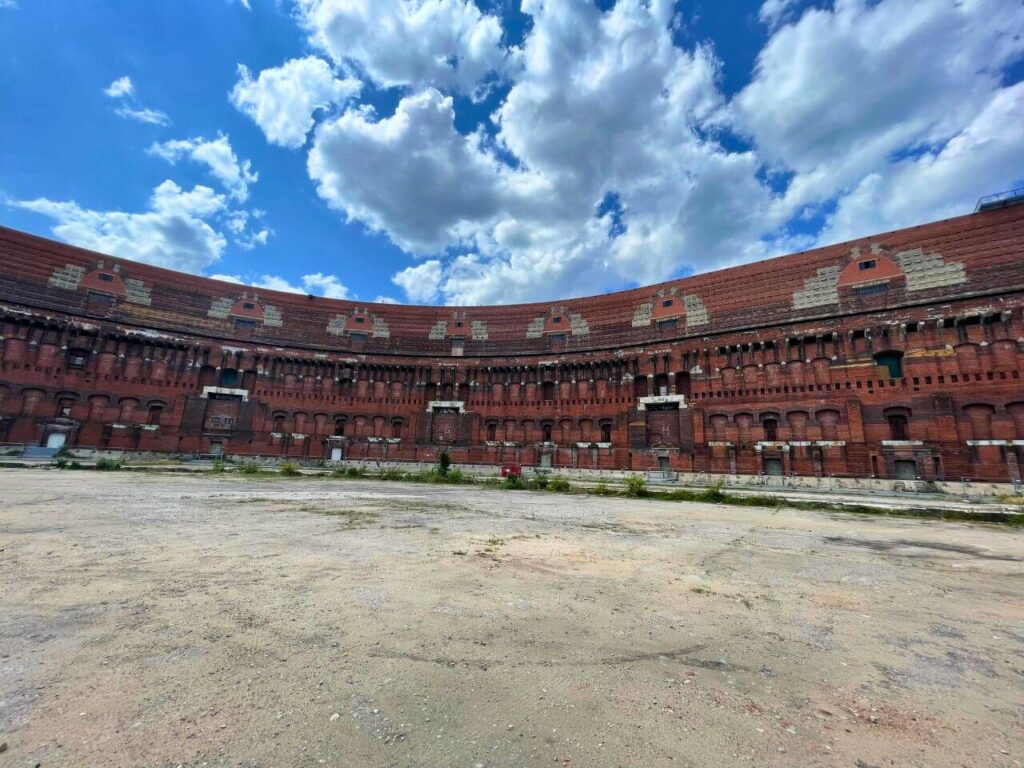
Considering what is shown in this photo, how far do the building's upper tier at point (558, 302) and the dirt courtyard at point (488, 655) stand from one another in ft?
104

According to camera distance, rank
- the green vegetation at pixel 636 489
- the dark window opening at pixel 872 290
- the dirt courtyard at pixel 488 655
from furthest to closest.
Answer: the dark window opening at pixel 872 290 → the green vegetation at pixel 636 489 → the dirt courtyard at pixel 488 655

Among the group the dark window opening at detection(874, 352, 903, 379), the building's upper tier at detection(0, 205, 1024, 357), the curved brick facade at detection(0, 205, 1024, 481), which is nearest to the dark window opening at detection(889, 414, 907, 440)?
the curved brick facade at detection(0, 205, 1024, 481)

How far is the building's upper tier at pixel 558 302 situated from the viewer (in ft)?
97.0

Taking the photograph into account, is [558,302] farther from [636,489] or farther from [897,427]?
[897,427]

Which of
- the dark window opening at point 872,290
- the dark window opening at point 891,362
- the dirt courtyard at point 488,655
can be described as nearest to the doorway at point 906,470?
the dark window opening at point 891,362

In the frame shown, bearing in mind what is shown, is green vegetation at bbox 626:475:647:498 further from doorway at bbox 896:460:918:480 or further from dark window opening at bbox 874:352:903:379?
dark window opening at bbox 874:352:903:379

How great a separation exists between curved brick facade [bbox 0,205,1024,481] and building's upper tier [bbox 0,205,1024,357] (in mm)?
156

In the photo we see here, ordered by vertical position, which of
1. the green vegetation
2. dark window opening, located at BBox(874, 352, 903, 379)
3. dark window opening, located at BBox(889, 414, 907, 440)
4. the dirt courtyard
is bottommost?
the dirt courtyard

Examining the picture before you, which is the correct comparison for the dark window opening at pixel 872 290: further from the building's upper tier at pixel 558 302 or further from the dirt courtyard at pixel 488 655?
the dirt courtyard at pixel 488 655

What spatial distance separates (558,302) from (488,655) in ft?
146

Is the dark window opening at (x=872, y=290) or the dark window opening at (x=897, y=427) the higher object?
the dark window opening at (x=872, y=290)

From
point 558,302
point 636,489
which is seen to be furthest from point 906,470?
point 558,302

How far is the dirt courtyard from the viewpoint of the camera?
249cm

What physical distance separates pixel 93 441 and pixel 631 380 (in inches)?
1791
